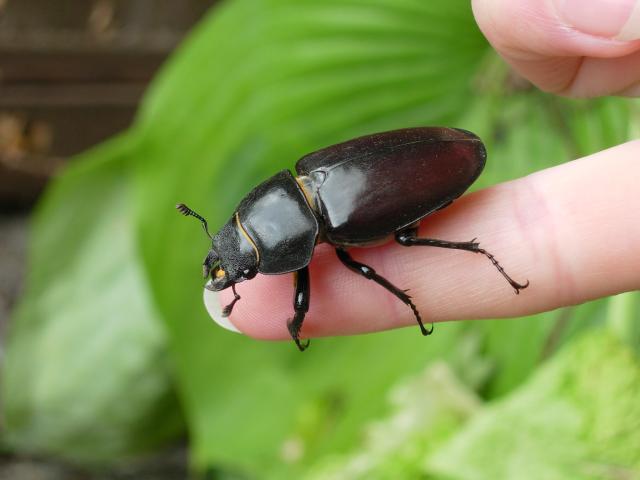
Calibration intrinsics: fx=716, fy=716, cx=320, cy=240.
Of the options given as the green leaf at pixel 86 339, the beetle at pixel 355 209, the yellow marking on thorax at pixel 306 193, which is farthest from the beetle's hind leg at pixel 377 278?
the green leaf at pixel 86 339

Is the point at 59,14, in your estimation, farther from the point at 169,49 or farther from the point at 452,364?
the point at 452,364

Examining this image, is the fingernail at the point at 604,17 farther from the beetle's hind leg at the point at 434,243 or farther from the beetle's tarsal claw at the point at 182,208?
the beetle's tarsal claw at the point at 182,208

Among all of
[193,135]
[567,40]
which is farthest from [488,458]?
[193,135]

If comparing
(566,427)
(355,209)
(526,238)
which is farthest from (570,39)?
(566,427)

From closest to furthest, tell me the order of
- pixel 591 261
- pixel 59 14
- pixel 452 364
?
pixel 591 261, pixel 452 364, pixel 59 14

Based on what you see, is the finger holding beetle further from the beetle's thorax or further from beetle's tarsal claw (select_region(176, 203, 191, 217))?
beetle's tarsal claw (select_region(176, 203, 191, 217))

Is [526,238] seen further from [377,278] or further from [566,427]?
[566,427]

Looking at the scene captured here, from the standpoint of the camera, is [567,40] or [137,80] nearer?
[567,40]
